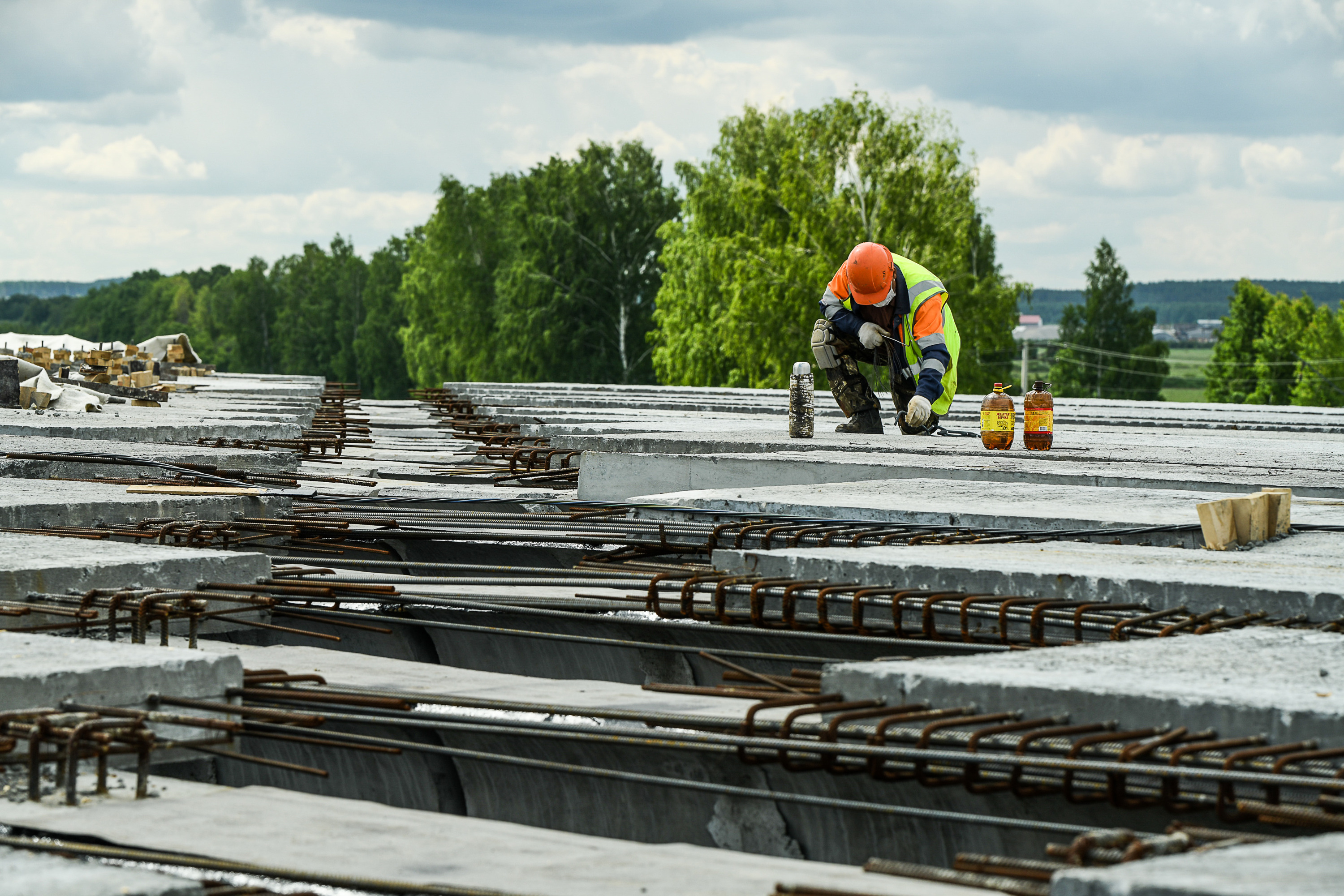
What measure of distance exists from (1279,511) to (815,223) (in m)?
39.5

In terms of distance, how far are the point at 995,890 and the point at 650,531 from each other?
360cm

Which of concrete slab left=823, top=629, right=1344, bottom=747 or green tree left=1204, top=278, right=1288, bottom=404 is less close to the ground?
green tree left=1204, top=278, right=1288, bottom=404

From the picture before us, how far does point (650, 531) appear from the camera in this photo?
571 centimetres

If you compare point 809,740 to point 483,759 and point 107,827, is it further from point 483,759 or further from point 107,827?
point 107,827

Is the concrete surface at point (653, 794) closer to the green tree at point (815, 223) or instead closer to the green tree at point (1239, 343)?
the green tree at point (815, 223)

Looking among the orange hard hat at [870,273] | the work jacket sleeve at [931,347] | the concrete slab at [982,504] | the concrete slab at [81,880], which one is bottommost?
the concrete slab at [81,880]

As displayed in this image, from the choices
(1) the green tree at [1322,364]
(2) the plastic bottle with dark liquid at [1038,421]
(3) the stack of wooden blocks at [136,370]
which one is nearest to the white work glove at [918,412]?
(2) the plastic bottle with dark liquid at [1038,421]

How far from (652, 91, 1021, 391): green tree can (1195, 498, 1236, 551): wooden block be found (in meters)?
37.6

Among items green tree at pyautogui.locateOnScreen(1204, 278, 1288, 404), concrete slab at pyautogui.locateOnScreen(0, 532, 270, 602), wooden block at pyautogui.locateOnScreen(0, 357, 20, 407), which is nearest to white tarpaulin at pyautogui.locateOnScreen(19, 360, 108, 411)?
wooden block at pyautogui.locateOnScreen(0, 357, 20, 407)

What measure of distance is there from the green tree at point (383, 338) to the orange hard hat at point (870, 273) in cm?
8058

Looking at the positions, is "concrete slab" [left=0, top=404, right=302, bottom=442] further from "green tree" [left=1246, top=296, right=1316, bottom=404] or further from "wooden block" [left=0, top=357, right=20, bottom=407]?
"green tree" [left=1246, top=296, right=1316, bottom=404]

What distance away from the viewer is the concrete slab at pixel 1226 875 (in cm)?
180

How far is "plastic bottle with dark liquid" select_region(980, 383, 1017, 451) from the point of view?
28.5 feet

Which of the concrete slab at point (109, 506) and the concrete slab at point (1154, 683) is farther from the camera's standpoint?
the concrete slab at point (109, 506)
